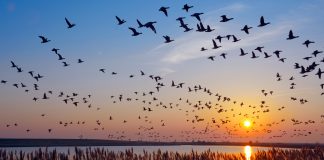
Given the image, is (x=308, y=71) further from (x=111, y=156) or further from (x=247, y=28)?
(x=111, y=156)

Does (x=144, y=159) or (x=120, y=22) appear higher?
(x=120, y=22)

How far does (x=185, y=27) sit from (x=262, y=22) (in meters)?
5.43

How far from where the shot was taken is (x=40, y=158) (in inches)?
1287

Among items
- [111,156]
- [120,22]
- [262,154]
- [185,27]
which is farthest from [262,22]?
[111,156]

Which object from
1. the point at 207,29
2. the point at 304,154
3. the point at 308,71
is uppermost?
the point at 207,29

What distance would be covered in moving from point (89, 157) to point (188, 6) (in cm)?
1610

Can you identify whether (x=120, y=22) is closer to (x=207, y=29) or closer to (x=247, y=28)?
(x=207, y=29)

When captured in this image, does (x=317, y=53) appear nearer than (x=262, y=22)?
No

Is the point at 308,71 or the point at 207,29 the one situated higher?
the point at 207,29

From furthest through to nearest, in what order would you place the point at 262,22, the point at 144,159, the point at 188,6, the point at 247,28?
the point at 144,159, the point at 247,28, the point at 262,22, the point at 188,6

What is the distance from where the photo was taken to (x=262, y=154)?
38.5 metres

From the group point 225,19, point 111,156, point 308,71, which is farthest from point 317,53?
point 111,156

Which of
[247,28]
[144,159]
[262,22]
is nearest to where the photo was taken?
[262,22]

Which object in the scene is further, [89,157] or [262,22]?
[89,157]
